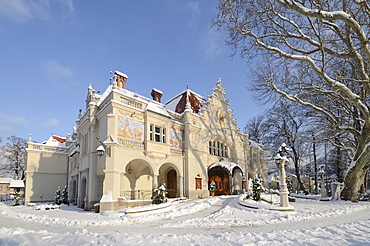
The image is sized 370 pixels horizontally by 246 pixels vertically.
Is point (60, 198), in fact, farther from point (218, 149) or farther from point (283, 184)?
point (283, 184)

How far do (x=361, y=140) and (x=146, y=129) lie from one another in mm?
16136

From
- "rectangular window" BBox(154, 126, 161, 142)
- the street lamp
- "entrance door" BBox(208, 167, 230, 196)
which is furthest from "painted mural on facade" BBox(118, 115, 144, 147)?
"entrance door" BBox(208, 167, 230, 196)

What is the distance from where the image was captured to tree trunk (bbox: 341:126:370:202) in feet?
55.9

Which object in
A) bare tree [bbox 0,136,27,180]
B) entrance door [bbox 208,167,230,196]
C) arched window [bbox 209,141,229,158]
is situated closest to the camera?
entrance door [bbox 208,167,230,196]

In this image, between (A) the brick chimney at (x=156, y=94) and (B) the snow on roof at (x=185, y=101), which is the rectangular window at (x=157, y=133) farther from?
(A) the brick chimney at (x=156, y=94)

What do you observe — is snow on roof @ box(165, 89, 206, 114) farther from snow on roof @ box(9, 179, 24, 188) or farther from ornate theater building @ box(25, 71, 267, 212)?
snow on roof @ box(9, 179, 24, 188)

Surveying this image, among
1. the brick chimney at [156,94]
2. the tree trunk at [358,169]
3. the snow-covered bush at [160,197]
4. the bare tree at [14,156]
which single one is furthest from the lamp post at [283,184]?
the bare tree at [14,156]

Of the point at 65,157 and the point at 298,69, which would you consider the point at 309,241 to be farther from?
the point at 65,157

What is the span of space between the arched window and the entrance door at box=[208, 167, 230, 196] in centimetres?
205

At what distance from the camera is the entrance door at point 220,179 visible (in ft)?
89.4

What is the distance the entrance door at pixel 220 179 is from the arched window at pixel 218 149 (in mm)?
2048

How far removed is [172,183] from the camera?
24.7 meters

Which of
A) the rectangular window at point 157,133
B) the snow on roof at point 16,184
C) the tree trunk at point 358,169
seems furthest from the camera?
the snow on roof at point 16,184

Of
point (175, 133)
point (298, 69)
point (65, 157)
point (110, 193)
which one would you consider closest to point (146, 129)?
point (175, 133)
